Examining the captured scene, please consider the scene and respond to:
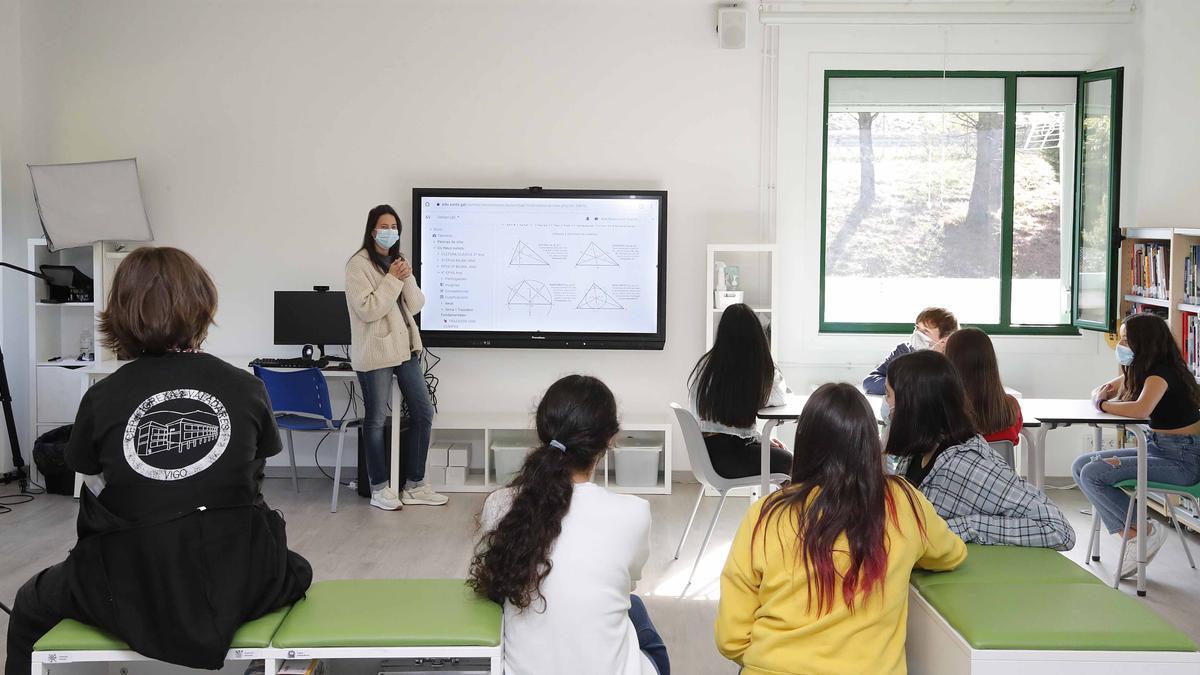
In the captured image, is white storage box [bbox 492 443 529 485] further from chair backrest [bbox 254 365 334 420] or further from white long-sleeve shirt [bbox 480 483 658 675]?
white long-sleeve shirt [bbox 480 483 658 675]

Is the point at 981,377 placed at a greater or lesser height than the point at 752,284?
lesser

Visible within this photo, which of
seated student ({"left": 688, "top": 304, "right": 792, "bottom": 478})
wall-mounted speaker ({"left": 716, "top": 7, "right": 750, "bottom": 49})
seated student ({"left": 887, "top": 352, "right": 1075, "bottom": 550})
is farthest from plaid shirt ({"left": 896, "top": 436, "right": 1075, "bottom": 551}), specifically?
wall-mounted speaker ({"left": 716, "top": 7, "right": 750, "bottom": 49})

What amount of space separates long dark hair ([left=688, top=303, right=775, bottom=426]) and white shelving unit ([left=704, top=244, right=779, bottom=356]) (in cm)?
161

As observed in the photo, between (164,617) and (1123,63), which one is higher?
(1123,63)

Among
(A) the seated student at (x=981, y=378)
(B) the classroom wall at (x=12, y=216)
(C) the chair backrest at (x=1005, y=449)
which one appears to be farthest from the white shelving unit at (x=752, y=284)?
(B) the classroom wall at (x=12, y=216)

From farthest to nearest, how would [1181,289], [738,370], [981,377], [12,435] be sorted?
[12,435], [1181,289], [738,370], [981,377]

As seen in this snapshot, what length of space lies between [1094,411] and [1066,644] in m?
2.44

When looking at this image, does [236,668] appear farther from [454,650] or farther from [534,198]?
[534,198]

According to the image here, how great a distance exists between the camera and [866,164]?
6145 mm

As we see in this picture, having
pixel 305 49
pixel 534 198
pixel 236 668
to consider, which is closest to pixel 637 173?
pixel 534 198

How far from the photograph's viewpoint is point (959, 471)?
262 cm

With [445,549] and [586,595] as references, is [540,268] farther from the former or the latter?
[586,595]

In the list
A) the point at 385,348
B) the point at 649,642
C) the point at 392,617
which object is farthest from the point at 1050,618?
the point at 385,348

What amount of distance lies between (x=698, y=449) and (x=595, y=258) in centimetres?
206
